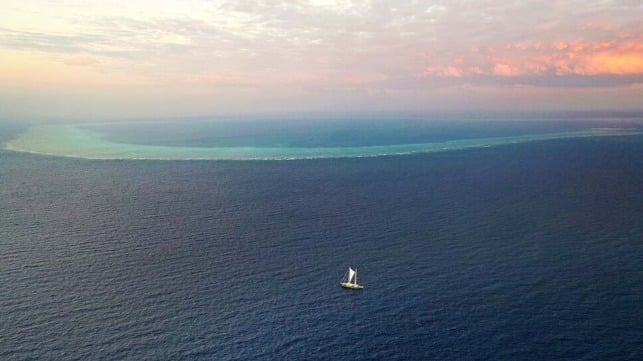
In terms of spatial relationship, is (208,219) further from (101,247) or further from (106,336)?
(106,336)

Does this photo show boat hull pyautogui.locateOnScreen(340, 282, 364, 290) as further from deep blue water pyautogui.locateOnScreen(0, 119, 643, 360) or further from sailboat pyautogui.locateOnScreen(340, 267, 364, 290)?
deep blue water pyautogui.locateOnScreen(0, 119, 643, 360)

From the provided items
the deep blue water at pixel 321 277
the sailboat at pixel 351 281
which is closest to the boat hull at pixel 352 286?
the sailboat at pixel 351 281

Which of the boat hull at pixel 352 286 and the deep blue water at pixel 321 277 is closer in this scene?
the deep blue water at pixel 321 277

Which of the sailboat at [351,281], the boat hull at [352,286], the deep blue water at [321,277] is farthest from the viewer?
the sailboat at [351,281]

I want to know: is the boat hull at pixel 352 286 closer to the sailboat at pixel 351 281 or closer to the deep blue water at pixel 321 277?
the sailboat at pixel 351 281

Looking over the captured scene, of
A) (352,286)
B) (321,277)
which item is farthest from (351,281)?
(321,277)

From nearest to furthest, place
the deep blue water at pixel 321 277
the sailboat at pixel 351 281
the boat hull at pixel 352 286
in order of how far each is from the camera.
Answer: the deep blue water at pixel 321 277 → the boat hull at pixel 352 286 → the sailboat at pixel 351 281
